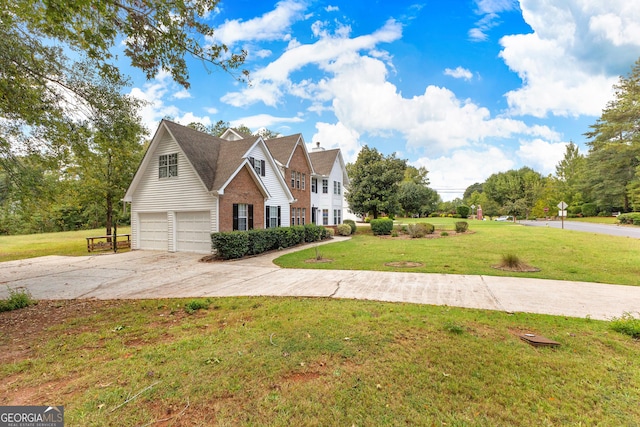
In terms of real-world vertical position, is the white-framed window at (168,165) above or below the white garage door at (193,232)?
above

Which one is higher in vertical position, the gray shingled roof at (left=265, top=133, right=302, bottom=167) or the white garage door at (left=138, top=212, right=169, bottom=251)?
the gray shingled roof at (left=265, top=133, right=302, bottom=167)

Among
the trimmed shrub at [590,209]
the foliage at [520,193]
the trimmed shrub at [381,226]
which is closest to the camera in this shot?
the trimmed shrub at [381,226]

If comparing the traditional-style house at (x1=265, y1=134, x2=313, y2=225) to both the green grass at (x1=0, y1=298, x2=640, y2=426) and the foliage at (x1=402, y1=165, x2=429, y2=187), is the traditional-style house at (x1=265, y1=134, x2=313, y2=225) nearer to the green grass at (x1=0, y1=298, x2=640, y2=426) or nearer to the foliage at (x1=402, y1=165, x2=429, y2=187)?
the green grass at (x1=0, y1=298, x2=640, y2=426)

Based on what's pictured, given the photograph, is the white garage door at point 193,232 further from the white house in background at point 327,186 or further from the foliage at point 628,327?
the foliage at point 628,327

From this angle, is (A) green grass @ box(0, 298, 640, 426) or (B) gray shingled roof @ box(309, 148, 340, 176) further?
(B) gray shingled roof @ box(309, 148, 340, 176)

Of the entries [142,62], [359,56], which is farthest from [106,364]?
[359,56]

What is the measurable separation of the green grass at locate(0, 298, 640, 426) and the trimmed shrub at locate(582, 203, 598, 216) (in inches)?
2427

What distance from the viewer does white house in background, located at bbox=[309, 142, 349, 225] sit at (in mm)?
25734

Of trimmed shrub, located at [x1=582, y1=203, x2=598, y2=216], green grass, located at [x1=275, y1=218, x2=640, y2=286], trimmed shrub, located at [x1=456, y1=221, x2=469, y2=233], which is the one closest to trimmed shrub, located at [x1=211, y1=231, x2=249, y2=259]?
green grass, located at [x1=275, y1=218, x2=640, y2=286]

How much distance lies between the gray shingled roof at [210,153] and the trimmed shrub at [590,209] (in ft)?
199

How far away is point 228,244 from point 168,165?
Answer: 6487 millimetres

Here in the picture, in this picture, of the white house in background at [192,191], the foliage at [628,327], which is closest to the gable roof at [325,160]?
the white house in background at [192,191]

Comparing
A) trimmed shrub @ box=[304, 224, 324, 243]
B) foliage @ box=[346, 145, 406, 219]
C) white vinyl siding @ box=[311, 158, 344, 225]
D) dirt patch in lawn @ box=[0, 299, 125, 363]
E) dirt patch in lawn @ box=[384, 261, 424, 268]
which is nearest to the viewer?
dirt patch in lawn @ box=[0, 299, 125, 363]

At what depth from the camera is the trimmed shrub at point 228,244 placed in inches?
500
